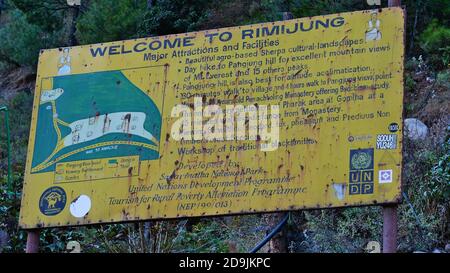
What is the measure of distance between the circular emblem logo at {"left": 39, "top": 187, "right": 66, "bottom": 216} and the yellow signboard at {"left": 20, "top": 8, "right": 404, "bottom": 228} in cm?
1

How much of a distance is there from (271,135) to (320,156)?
19.8 inches

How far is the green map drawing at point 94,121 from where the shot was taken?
7844 millimetres

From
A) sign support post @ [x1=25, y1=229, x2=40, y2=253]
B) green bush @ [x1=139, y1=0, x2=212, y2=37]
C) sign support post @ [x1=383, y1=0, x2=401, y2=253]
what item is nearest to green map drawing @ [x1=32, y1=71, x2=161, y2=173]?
sign support post @ [x1=25, y1=229, x2=40, y2=253]

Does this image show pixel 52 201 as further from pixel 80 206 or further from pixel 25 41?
pixel 25 41

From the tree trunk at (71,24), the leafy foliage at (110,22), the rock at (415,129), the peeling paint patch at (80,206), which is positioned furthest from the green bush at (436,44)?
the peeling paint patch at (80,206)

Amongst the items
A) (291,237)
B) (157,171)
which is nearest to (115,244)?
(291,237)

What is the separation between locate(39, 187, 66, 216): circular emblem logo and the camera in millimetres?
7840

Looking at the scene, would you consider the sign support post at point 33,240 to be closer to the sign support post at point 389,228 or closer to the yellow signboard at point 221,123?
the yellow signboard at point 221,123

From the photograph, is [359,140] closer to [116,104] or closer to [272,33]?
[272,33]

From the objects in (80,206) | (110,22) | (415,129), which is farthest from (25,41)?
(80,206)

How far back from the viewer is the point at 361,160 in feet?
22.7

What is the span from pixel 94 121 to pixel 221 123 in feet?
4.34

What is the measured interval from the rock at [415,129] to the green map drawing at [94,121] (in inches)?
227

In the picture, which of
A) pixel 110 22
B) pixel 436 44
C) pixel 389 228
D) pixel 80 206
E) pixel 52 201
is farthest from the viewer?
pixel 110 22
